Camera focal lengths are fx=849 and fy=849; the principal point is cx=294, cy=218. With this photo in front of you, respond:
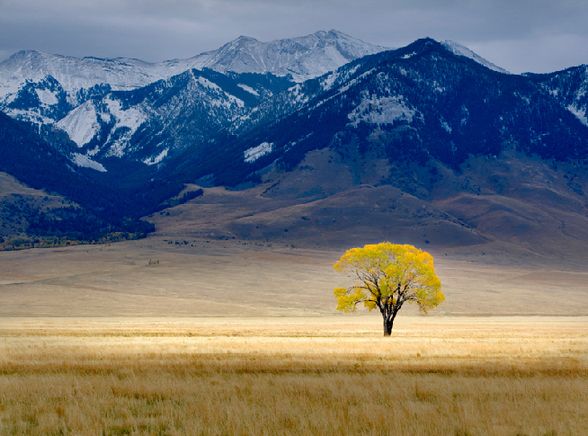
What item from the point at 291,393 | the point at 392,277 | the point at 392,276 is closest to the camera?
the point at 291,393

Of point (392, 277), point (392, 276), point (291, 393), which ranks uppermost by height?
point (392, 276)

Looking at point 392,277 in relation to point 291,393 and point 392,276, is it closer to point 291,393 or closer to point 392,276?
point 392,276

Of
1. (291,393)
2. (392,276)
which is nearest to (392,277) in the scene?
(392,276)

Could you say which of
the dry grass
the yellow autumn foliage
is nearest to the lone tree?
the yellow autumn foliage

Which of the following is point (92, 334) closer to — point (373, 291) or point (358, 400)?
point (373, 291)

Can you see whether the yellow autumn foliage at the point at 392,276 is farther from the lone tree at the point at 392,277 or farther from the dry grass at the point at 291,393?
the dry grass at the point at 291,393

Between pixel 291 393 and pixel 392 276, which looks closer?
pixel 291 393

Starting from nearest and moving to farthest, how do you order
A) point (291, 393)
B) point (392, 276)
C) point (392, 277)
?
point (291, 393), point (392, 276), point (392, 277)

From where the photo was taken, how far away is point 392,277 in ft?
281

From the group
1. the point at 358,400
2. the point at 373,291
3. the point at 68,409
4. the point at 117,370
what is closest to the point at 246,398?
the point at 358,400

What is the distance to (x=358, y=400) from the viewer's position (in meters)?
26.1

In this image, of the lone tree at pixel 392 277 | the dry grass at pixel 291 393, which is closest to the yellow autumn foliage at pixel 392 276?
the lone tree at pixel 392 277

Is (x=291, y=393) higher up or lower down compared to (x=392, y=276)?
lower down

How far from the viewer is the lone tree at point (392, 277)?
8569cm
